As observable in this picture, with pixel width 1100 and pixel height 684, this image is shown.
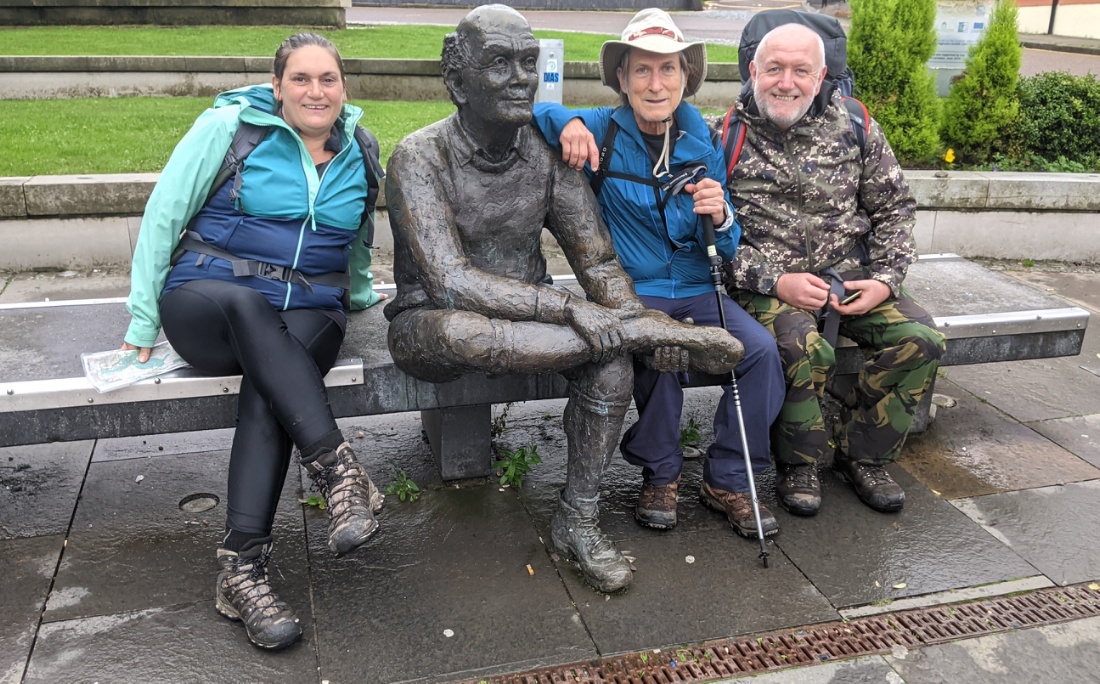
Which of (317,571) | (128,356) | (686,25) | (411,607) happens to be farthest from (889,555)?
(686,25)

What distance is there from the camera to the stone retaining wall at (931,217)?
240 inches

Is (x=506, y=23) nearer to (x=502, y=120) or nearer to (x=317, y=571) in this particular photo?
(x=502, y=120)

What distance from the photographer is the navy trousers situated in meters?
3.56

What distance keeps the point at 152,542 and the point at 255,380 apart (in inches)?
35.3

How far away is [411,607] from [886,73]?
234 inches

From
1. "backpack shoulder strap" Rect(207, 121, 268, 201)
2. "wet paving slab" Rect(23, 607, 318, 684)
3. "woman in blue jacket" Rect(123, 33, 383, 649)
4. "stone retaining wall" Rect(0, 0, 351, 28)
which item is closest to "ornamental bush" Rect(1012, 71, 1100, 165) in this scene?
"woman in blue jacket" Rect(123, 33, 383, 649)

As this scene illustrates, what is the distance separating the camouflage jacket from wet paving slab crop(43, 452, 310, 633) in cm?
203

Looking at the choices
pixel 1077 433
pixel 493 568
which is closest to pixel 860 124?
pixel 1077 433

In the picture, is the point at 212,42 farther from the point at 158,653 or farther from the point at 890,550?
the point at 890,550

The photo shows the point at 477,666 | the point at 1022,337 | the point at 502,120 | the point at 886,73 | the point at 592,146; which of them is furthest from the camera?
the point at 886,73

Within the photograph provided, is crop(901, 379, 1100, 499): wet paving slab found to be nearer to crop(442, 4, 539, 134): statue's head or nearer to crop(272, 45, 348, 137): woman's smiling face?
crop(442, 4, 539, 134): statue's head

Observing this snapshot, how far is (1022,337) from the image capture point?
4.18m

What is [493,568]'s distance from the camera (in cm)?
333

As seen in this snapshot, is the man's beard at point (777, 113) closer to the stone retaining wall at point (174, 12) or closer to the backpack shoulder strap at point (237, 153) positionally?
the backpack shoulder strap at point (237, 153)
